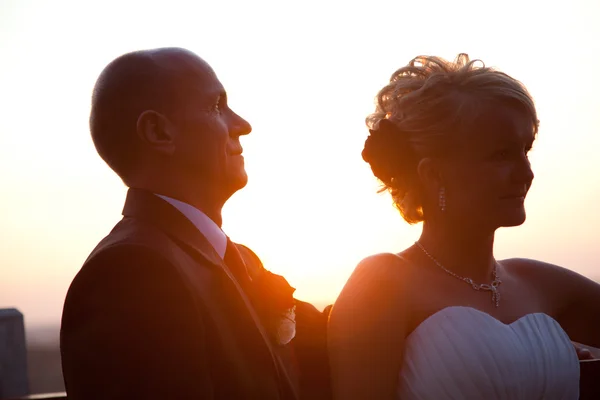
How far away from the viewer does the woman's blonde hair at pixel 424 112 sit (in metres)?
3.90

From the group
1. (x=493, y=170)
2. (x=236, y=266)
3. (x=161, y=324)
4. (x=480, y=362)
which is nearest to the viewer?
(x=161, y=324)

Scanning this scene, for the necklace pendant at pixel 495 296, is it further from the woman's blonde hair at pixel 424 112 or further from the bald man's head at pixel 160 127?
the bald man's head at pixel 160 127

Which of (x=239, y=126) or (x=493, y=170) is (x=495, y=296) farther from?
(x=239, y=126)

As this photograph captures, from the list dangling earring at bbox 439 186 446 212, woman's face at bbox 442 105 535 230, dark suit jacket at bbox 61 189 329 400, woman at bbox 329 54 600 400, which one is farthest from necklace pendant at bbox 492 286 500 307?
dark suit jacket at bbox 61 189 329 400

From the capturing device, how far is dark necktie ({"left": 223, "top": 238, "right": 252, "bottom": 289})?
9.86 ft

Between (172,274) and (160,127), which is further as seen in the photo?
(160,127)

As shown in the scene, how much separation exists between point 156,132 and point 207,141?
8.4 inches

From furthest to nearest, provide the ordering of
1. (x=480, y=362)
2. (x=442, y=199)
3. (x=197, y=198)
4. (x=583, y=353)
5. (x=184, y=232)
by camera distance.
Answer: (x=583, y=353), (x=442, y=199), (x=480, y=362), (x=197, y=198), (x=184, y=232)

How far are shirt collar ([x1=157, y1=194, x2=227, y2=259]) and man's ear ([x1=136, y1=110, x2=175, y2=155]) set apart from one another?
0.66ft

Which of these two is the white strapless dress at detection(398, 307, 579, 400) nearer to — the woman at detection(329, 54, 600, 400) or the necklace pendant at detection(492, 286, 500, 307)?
the woman at detection(329, 54, 600, 400)

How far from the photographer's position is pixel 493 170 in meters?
3.81

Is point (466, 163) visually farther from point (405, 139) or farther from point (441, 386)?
point (441, 386)

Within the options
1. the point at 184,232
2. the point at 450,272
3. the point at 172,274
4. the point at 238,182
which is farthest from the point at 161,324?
the point at 450,272

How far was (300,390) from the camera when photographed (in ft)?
10.3
